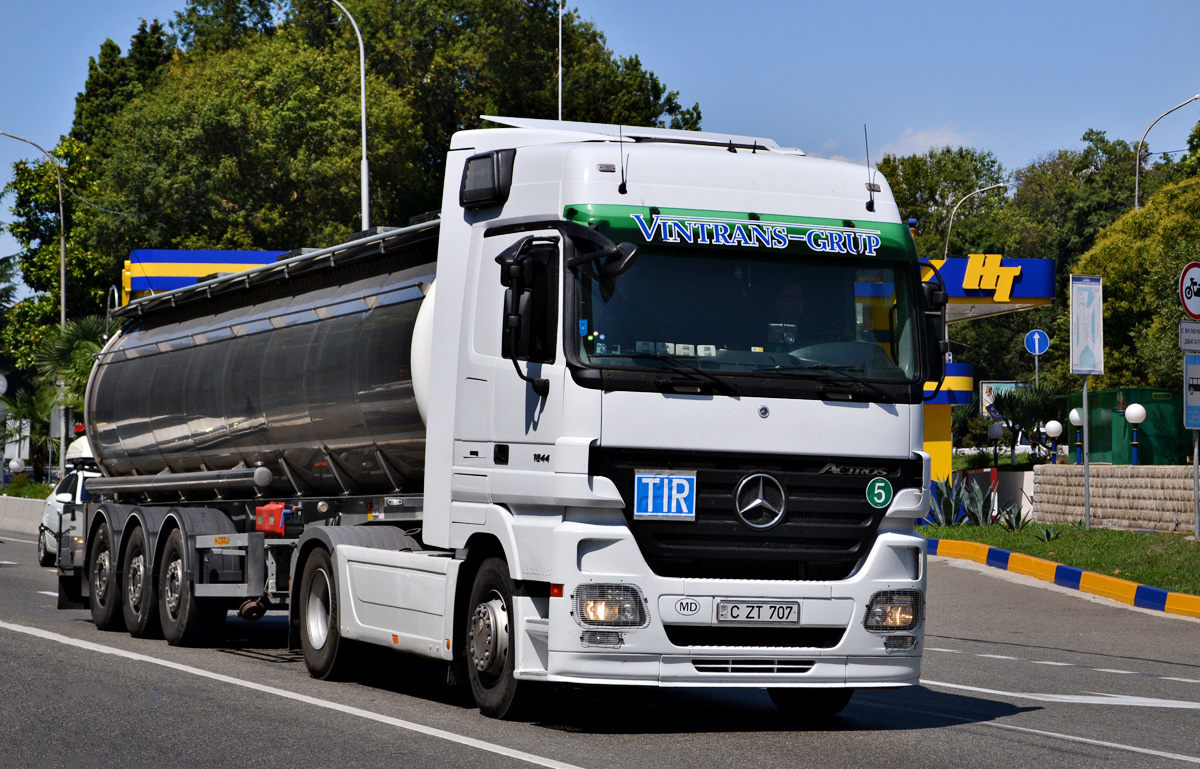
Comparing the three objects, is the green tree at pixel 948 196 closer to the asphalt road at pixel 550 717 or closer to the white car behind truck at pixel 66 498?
the white car behind truck at pixel 66 498

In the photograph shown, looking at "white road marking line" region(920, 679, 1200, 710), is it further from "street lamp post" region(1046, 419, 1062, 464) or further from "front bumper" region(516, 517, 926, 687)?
"street lamp post" region(1046, 419, 1062, 464)

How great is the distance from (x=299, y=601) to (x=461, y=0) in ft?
163

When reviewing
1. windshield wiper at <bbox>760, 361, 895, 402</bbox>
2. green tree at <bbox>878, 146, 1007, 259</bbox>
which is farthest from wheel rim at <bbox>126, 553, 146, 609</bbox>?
green tree at <bbox>878, 146, 1007, 259</bbox>

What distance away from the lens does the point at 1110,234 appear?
168ft

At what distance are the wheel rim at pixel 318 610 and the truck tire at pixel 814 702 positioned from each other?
332cm

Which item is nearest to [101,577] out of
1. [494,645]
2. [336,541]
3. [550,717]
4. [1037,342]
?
[336,541]

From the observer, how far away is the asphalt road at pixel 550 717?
7781 millimetres

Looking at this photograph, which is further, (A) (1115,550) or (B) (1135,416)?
(B) (1135,416)

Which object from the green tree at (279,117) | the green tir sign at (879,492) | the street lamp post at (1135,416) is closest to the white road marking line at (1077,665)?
the green tir sign at (879,492)

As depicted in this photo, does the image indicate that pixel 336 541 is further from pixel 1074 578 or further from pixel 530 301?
pixel 1074 578

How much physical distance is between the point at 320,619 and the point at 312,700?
1.49m

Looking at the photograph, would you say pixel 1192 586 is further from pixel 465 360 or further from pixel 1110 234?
pixel 1110 234

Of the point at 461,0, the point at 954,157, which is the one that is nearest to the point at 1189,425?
the point at 461,0

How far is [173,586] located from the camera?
13.7 metres
